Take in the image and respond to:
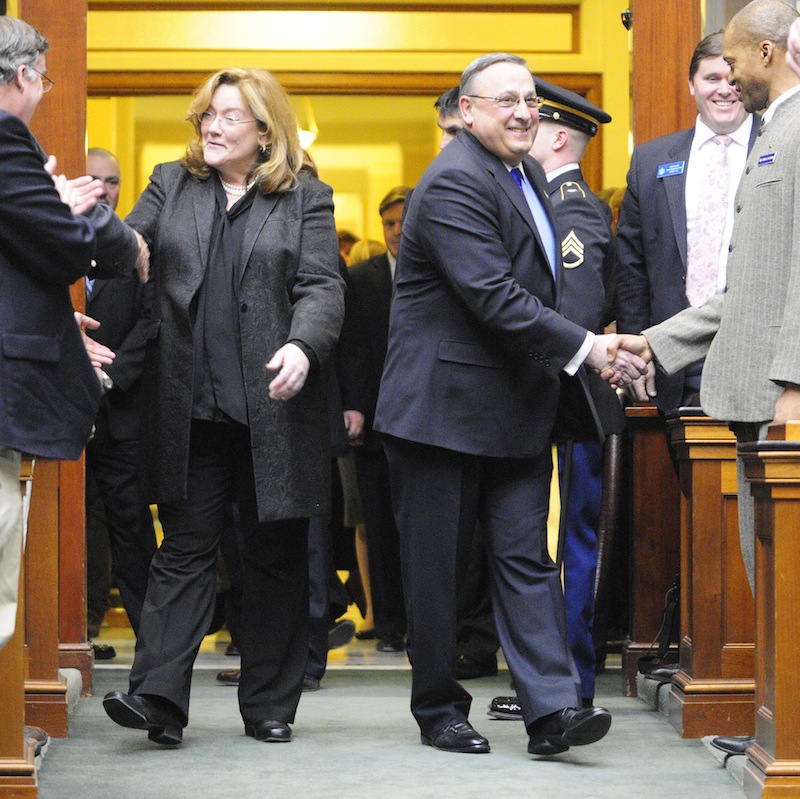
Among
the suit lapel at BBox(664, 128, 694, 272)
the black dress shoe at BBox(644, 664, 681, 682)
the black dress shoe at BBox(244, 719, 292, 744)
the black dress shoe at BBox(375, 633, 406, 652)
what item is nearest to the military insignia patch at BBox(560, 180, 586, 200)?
the suit lapel at BBox(664, 128, 694, 272)

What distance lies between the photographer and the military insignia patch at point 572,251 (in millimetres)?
4250

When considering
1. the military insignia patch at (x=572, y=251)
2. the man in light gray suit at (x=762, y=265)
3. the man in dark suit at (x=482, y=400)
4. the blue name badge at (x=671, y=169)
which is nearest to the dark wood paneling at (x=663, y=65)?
the blue name badge at (x=671, y=169)

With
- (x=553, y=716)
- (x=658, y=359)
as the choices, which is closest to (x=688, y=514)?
(x=658, y=359)

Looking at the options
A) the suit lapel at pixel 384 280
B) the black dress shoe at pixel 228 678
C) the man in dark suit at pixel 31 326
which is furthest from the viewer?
the suit lapel at pixel 384 280

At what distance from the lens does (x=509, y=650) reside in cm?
376

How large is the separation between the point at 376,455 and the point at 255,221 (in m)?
2.22

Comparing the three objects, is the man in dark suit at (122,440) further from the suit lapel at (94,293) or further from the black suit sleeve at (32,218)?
the black suit sleeve at (32,218)

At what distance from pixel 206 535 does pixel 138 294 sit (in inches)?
65.5

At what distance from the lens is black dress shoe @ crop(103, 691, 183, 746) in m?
3.68

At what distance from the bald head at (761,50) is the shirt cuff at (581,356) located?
2.15 feet

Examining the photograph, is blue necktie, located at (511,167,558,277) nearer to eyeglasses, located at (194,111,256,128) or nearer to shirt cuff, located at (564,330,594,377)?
shirt cuff, located at (564,330,594,377)

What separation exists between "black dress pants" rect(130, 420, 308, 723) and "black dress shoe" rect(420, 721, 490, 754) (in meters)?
0.40

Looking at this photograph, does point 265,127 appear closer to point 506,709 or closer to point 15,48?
point 15,48

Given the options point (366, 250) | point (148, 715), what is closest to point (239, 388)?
point (148, 715)
